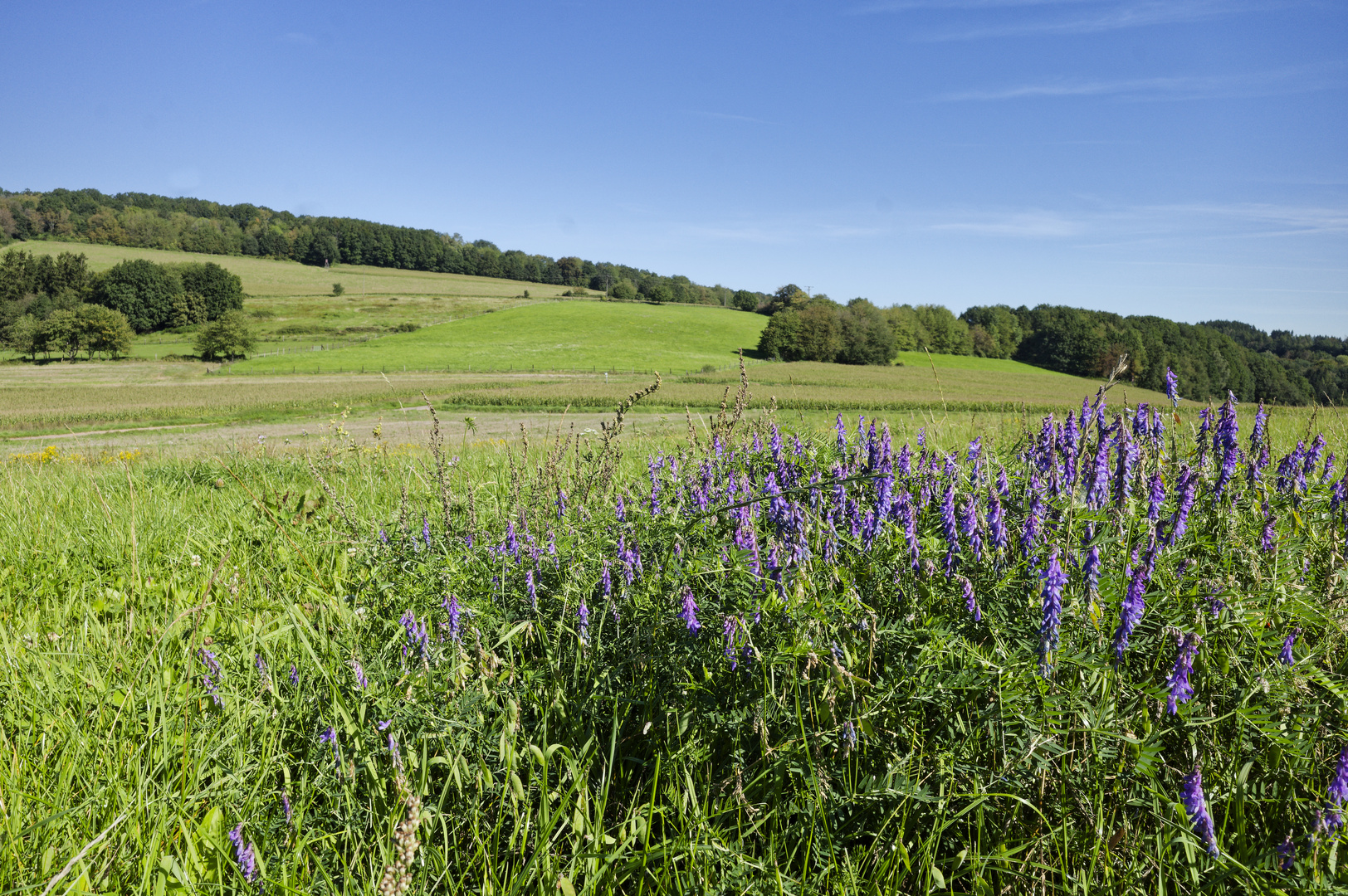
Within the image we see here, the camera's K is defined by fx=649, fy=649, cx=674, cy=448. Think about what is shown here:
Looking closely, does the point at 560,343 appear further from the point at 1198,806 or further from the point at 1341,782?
the point at 1341,782

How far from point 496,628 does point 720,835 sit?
4.31ft

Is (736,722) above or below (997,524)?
below

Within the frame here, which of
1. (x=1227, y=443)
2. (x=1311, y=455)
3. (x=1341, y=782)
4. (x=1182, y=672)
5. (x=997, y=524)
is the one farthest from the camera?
(x=1311, y=455)

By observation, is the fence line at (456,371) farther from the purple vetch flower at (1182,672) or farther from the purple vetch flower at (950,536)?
the purple vetch flower at (1182,672)

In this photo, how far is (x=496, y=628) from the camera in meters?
2.72

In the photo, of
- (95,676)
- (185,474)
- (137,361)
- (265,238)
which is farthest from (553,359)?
(265,238)

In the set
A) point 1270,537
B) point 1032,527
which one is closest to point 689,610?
point 1032,527

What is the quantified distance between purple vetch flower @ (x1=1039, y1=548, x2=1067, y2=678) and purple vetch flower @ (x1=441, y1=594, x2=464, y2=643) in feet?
5.85

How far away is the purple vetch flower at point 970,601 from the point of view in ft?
6.72

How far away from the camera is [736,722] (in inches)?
78.9

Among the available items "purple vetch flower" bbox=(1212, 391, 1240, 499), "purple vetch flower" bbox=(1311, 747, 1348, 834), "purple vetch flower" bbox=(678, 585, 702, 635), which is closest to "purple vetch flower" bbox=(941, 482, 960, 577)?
"purple vetch flower" bbox=(678, 585, 702, 635)

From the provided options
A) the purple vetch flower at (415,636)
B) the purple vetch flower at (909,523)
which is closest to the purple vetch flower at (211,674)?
the purple vetch flower at (415,636)

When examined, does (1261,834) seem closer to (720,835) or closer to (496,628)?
(720,835)

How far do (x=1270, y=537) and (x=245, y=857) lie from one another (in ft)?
11.8
